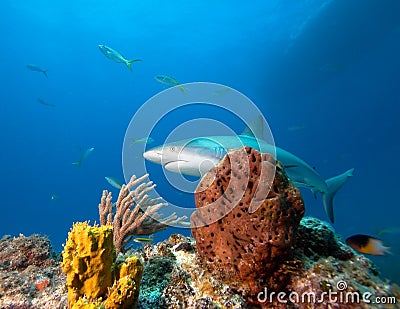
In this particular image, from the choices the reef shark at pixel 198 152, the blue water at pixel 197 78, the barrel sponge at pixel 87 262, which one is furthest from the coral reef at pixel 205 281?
the blue water at pixel 197 78

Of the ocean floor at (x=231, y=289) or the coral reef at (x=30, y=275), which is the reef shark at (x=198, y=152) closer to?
the ocean floor at (x=231, y=289)

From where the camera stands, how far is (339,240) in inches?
130

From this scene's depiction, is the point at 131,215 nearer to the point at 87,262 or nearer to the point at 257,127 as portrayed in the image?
the point at 87,262

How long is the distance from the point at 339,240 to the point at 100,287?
2797mm

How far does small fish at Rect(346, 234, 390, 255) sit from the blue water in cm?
1296

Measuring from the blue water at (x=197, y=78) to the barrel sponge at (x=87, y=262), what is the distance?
16.4 metres

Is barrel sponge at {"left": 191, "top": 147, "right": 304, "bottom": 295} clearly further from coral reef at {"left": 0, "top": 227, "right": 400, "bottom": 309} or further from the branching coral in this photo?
the branching coral

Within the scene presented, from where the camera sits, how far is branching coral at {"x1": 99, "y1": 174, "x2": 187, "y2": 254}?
149 inches

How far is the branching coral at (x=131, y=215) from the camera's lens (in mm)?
3797

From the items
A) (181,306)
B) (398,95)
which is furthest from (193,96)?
(398,95)

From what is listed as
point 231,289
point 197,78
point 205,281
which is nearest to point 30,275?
point 205,281

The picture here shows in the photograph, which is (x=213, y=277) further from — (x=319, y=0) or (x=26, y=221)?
(x=26, y=221)

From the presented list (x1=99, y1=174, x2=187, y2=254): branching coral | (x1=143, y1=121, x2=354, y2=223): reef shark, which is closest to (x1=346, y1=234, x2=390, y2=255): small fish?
(x1=143, y1=121, x2=354, y2=223): reef shark

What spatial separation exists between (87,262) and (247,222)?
149 centimetres
